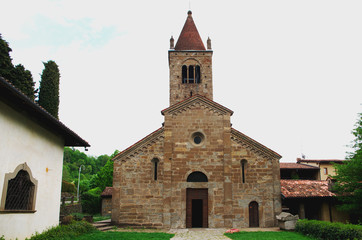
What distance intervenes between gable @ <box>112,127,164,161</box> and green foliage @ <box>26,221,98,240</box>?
545 centimetres

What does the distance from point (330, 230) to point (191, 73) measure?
19.7 metres

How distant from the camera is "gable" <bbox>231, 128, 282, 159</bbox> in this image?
69.6 feet

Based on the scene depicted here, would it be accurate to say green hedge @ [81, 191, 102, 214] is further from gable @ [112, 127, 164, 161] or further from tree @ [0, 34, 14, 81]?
tree @ [0, 34, 14, 81]

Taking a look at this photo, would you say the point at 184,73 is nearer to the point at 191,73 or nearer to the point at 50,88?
the point at 191,73

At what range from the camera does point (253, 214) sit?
66.8 feet

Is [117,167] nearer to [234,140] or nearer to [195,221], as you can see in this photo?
[195,221]

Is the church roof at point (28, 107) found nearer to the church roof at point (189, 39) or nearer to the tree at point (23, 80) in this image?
the tree at point (23, 80)

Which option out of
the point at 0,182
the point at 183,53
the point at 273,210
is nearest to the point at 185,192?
the point at 273,210

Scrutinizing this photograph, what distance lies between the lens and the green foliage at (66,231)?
12239mm

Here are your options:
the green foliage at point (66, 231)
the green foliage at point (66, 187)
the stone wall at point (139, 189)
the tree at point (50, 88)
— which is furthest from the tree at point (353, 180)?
the green foliage at point (66, 187)

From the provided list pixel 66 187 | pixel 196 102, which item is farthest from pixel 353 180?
pixel 66 187

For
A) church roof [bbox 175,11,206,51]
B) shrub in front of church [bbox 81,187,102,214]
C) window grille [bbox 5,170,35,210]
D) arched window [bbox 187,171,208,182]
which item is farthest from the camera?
shrub in front of church [bbox 81,187,102,214]

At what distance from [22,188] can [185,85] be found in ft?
64.6

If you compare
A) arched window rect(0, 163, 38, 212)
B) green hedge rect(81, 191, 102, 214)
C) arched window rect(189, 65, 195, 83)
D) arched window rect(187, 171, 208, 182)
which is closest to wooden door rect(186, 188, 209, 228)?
arched window rect(187, 171, 208, 182)
